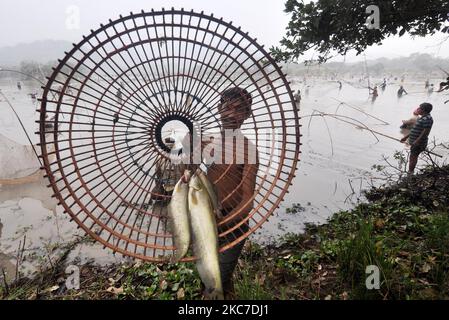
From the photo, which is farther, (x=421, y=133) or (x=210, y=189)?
(x=421, y=133)

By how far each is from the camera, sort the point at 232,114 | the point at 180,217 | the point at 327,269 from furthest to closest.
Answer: the point at 327,269, the point at 232,114, the point at 180,217

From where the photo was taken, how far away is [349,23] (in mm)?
3662

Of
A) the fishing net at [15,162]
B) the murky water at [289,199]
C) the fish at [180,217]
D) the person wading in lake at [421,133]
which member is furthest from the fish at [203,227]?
the person wading in lake at [421,133]

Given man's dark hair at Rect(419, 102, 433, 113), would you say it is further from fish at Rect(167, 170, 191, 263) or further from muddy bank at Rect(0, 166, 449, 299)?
fish at Rect(167, 170, 191, 263)

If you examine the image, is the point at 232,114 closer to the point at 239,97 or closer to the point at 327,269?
the point at 239,97

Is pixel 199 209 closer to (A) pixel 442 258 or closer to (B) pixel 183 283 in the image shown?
(B) pixel 183 283

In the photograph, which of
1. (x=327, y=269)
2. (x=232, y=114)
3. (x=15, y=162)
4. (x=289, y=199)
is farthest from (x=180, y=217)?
(x=15, y=162)

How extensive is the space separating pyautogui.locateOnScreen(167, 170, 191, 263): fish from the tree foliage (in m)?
3.19

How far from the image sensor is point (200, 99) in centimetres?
165

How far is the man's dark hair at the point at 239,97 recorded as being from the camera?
1703mm

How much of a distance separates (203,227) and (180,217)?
0.13m

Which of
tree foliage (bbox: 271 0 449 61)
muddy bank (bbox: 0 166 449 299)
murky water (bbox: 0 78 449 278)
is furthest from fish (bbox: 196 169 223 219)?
tree foliage (bbox: 271 0 449 61)

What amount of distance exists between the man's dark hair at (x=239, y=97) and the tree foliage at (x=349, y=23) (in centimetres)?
258

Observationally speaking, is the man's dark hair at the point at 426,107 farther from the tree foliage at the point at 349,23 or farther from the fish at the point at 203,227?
the fish at the point at 203,227
